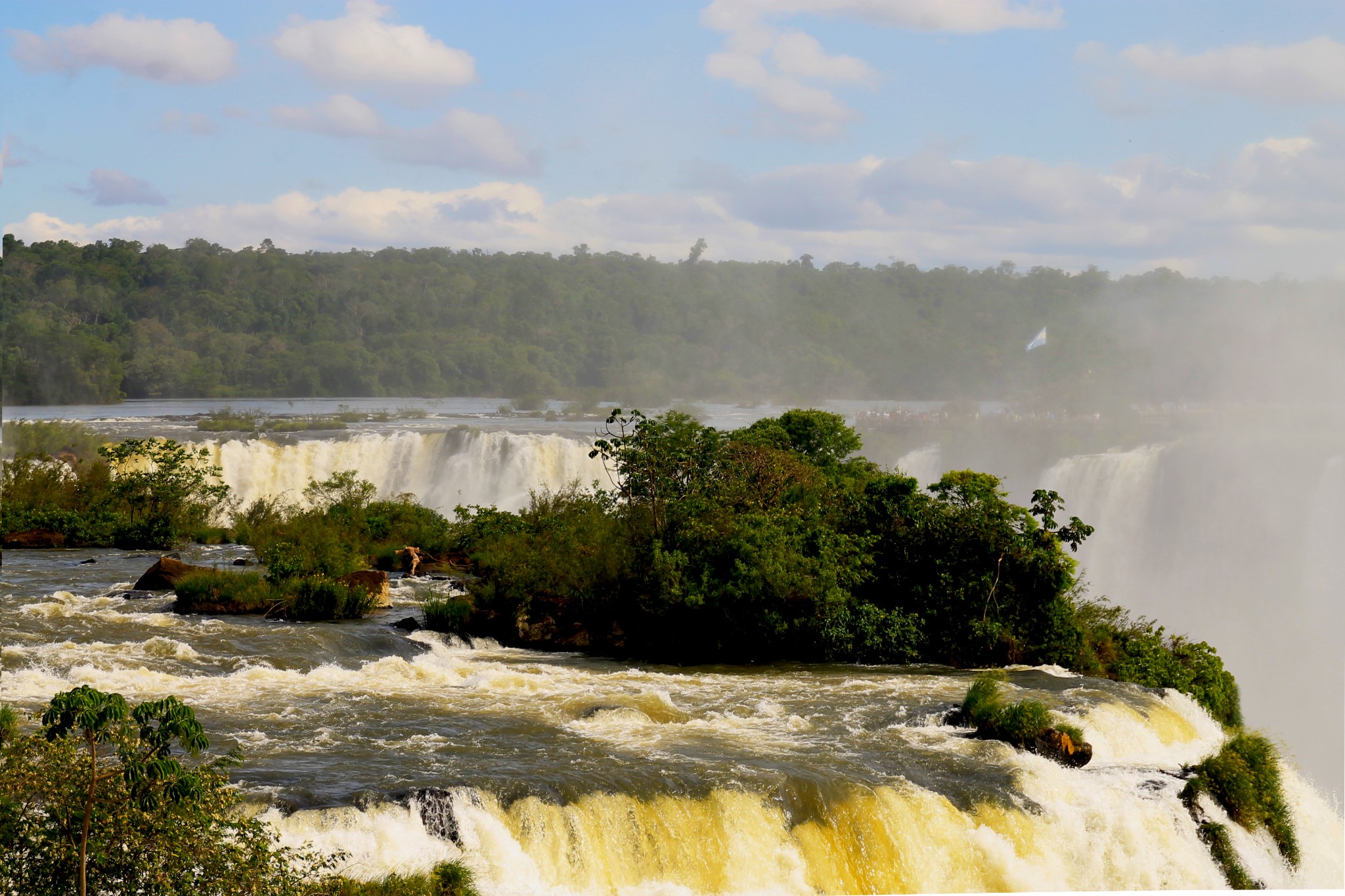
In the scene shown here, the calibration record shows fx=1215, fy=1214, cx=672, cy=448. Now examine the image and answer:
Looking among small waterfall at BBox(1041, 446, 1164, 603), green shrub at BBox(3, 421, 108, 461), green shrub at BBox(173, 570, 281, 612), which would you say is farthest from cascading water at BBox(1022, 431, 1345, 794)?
green shrub at BBox(3, 421, 108, 461)

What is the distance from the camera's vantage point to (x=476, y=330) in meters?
49.1

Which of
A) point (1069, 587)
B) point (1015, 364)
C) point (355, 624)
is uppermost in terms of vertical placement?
Answer: point (1015, 364)

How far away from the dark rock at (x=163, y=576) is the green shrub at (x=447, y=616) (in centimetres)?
303

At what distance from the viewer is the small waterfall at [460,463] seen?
91.3ft

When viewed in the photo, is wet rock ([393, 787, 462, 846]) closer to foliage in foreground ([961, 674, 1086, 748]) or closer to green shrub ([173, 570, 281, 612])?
foliage in foreground ([961, 674, 1086, 748])

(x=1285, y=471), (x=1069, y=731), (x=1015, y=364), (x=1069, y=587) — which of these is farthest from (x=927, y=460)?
(x=1069, y=731)

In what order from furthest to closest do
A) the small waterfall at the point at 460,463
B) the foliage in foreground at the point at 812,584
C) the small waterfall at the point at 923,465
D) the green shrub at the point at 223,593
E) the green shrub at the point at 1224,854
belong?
the small waterfall at the point at 923,465, the small waterfall at the point at 460,463, the green shrub at the point at 223,593, the foliage in foreground at the point at 812,584, the green shrub at the point at 1224,854

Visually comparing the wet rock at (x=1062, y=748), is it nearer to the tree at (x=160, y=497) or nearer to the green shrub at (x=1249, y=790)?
the green shrub at (x=1249, y=790)

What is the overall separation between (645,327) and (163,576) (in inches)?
1417

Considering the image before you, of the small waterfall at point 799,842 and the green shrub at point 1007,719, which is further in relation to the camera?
the green shrub at point 1007,719

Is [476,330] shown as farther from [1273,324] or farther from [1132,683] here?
[1132,683]

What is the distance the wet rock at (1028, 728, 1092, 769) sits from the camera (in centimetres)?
874

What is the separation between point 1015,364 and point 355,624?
39.5 metres

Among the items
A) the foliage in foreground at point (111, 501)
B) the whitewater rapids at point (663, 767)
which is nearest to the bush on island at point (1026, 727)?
the whitewater rapids at point (663, 767)
